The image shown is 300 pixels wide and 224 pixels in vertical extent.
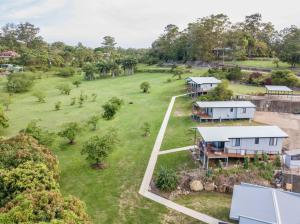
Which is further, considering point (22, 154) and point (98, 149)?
point (98, 149)

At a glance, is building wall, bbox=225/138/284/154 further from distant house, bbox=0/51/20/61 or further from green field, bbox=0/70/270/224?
distant house, bbox=0/51/20/61

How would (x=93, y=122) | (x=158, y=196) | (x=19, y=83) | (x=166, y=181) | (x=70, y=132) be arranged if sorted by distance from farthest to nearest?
(x=19, y=83), (x=93, y=122), (x=70, y=132), (x=166, y=181), (x=158, y=196)

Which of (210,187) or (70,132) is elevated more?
(70,132)

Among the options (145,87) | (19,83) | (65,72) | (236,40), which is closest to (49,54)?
(65,72)

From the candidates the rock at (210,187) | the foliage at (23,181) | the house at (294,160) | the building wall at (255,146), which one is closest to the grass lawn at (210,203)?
the rock at (210,187)

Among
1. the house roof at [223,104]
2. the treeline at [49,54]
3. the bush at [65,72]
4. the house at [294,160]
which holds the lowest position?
the house at [294,160]

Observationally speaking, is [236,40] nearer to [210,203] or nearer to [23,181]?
[210,203]

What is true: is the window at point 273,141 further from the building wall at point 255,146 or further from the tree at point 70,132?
the tree at point 70,132
